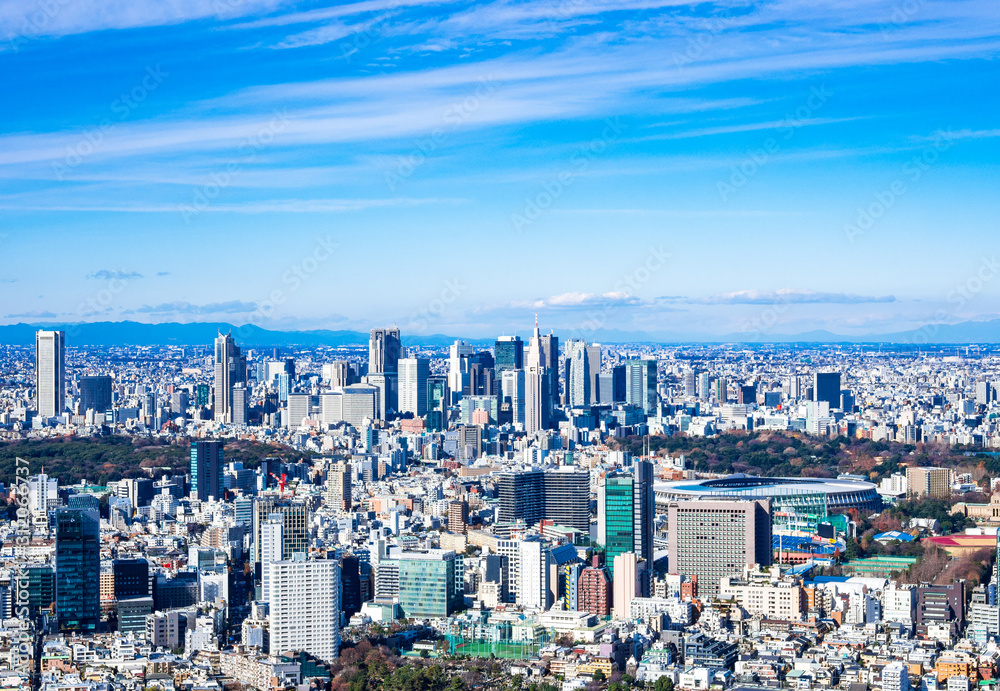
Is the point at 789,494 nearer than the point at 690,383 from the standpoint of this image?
Yes

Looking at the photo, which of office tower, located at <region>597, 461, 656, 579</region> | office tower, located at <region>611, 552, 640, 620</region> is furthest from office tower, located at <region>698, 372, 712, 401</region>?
office tower, located at <region>611, 552, 640, 620</region>

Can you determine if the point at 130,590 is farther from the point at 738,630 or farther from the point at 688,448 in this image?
the point at 688,448

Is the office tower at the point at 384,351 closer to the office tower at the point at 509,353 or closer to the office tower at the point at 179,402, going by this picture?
the office tower at the point at 509,353

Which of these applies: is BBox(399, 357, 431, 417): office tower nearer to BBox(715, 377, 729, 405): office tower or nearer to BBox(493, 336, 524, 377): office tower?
BBox(493, 336, 524, 377): office tower

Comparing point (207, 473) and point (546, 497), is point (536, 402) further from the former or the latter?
point (546, 497)

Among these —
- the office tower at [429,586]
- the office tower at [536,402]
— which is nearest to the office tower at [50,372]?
the office tower at [536,402]

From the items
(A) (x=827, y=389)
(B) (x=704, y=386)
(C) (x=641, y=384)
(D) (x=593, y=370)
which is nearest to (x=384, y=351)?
(D) (x=593, y=370)
